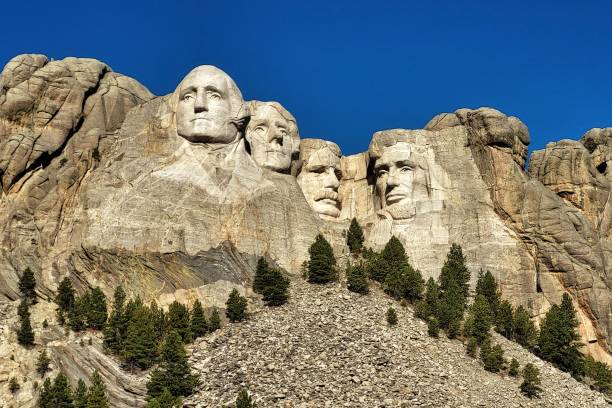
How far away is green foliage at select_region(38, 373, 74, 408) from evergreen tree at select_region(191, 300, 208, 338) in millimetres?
6257

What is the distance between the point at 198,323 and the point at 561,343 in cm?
1437

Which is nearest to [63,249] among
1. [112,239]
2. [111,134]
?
[112,239]

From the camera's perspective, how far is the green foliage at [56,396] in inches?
2232

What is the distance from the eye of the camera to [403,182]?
72.6 metres

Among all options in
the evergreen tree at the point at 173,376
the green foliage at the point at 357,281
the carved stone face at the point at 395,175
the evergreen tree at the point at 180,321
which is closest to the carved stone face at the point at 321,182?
the carved stone face at the point at 395,175

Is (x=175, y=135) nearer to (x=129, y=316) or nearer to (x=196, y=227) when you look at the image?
(x=196, y=227)

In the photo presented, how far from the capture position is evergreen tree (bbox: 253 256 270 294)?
65.3 metres

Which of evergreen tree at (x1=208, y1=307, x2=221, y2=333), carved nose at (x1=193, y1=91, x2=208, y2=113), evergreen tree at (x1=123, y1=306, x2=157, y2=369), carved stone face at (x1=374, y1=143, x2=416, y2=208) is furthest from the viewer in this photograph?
carved stone face at (x1=374, y1=143, x2=416, y2=208)

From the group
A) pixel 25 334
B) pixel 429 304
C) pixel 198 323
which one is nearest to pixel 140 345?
pixel 198 323

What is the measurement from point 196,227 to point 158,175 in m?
2.85

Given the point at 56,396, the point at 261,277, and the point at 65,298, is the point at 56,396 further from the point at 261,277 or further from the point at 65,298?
the point at 261,277

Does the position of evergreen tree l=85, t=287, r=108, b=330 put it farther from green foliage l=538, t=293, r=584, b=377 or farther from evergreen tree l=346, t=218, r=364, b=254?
green foliage l=538, t=293, r=584, b=377

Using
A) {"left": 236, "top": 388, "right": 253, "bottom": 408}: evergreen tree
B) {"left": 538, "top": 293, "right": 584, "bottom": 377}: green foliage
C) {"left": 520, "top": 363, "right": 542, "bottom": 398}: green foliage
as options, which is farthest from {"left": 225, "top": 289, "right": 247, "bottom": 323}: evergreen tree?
{"left": 538, "top": 293, "right": 584, "bottom": 377}: green foliage

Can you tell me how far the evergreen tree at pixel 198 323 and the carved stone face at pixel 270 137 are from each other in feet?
33.9
